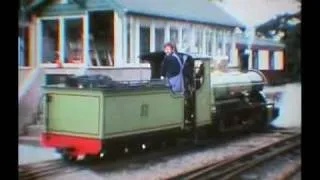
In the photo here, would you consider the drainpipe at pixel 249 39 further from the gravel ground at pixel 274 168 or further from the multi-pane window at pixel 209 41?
the gravel ground at pixel 274 168

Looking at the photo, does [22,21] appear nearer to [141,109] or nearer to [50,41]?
[50,41]

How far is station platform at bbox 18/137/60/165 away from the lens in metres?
2.86

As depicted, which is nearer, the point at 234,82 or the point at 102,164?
the point at 102,164

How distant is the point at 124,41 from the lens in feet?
9.29

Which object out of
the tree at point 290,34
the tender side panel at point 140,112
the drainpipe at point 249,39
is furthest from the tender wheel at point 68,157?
the tree at point 290,34

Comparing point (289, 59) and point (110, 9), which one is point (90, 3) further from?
point (289, 59)

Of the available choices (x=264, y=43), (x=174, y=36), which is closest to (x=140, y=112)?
(x=174, y=36)

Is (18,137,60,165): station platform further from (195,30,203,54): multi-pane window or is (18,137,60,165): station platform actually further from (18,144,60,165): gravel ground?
(195,30,203,54): multi-pane window

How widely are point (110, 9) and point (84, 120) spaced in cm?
48

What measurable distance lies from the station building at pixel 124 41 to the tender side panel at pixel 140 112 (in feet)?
0.30

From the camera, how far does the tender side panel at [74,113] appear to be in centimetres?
279

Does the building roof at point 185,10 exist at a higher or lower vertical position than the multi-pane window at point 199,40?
higher

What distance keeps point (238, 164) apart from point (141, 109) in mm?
469

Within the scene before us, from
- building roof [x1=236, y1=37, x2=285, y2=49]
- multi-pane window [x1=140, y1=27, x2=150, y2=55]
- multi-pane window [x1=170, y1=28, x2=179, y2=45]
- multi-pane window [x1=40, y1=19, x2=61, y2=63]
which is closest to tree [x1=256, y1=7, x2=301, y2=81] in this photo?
building roof [x1=236, y1=37, x2=285, y2=49]
